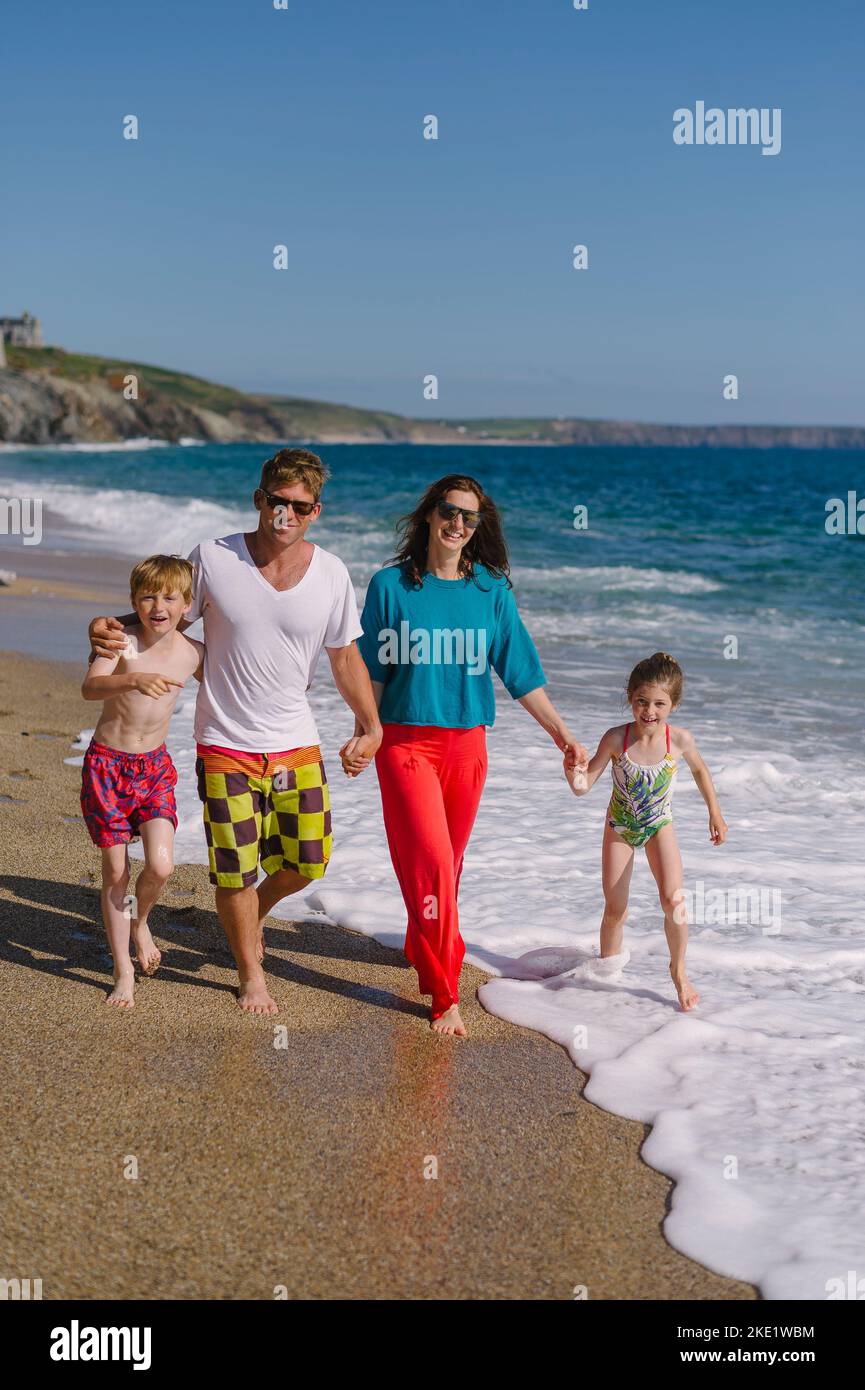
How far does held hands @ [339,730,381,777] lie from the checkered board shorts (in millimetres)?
98

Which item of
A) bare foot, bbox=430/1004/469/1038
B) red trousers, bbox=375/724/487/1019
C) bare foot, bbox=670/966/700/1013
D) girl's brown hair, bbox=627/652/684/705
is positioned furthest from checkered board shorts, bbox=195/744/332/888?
bare foot, bbox=670/966/700/1013

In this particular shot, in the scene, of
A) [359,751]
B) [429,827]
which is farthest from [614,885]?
[359,751]

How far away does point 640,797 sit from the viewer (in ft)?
15.3

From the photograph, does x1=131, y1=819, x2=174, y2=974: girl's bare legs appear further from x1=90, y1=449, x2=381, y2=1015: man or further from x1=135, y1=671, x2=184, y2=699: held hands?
x1=135, y1=671, x2=184, y2=699: held hands

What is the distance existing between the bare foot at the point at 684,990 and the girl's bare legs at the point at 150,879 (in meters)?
1.85

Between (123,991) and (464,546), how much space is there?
1924 millimetres

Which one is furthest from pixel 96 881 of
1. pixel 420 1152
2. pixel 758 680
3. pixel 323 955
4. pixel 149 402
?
pixel 149 402

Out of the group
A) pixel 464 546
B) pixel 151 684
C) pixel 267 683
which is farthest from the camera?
pixel 464 546

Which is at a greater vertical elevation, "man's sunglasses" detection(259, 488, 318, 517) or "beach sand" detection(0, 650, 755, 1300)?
"man's sunglasses" detection(259, 488, 318, 517)

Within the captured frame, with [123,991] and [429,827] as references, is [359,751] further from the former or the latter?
[123,991]

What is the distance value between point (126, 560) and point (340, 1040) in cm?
1621

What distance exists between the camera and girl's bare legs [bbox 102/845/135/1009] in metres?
4.30
